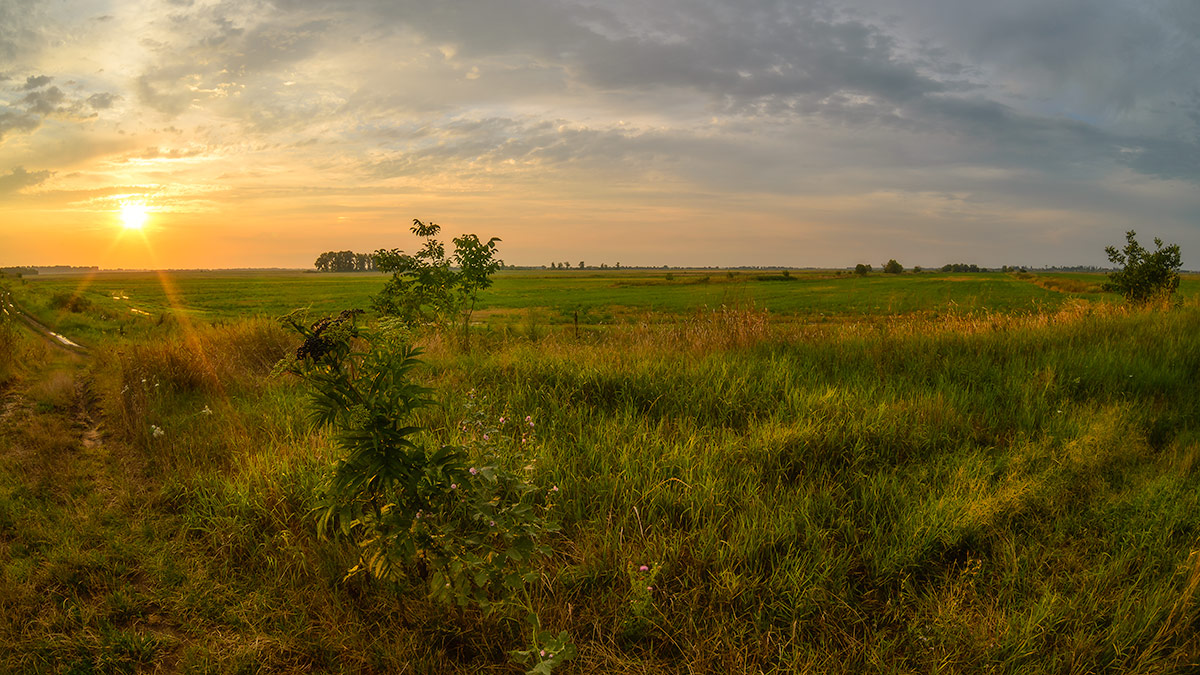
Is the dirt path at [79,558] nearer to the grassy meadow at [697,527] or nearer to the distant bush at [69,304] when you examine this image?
the grassy meadow at [697,527]

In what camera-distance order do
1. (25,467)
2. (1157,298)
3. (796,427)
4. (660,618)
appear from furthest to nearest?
(1157,298)
(25,467)
(796,427)
(660,618)

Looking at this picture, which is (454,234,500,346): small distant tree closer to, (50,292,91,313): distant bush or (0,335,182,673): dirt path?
(0,335,182,673): dirt path

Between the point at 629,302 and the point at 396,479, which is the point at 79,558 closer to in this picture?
the point at 396,479

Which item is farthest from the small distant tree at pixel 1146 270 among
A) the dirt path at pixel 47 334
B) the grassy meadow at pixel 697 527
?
the dirt path at pixel 47 334

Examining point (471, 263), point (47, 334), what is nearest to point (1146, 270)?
point (471, 263)

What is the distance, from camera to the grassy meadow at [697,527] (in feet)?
9.56

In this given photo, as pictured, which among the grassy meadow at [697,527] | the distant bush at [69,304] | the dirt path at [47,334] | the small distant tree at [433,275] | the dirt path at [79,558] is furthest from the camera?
the distant bush at [69,304]

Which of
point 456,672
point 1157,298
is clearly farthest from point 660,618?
point 1157,298

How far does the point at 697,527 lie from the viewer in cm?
370

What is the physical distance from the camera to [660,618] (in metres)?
3.02

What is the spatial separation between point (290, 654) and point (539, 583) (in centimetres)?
131

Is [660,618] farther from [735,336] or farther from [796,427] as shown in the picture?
[735,336]

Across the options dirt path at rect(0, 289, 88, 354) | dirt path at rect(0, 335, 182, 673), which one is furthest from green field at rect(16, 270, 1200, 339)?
dirt path at rect(0, 335, 182, 673)

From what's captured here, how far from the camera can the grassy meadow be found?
291cm
